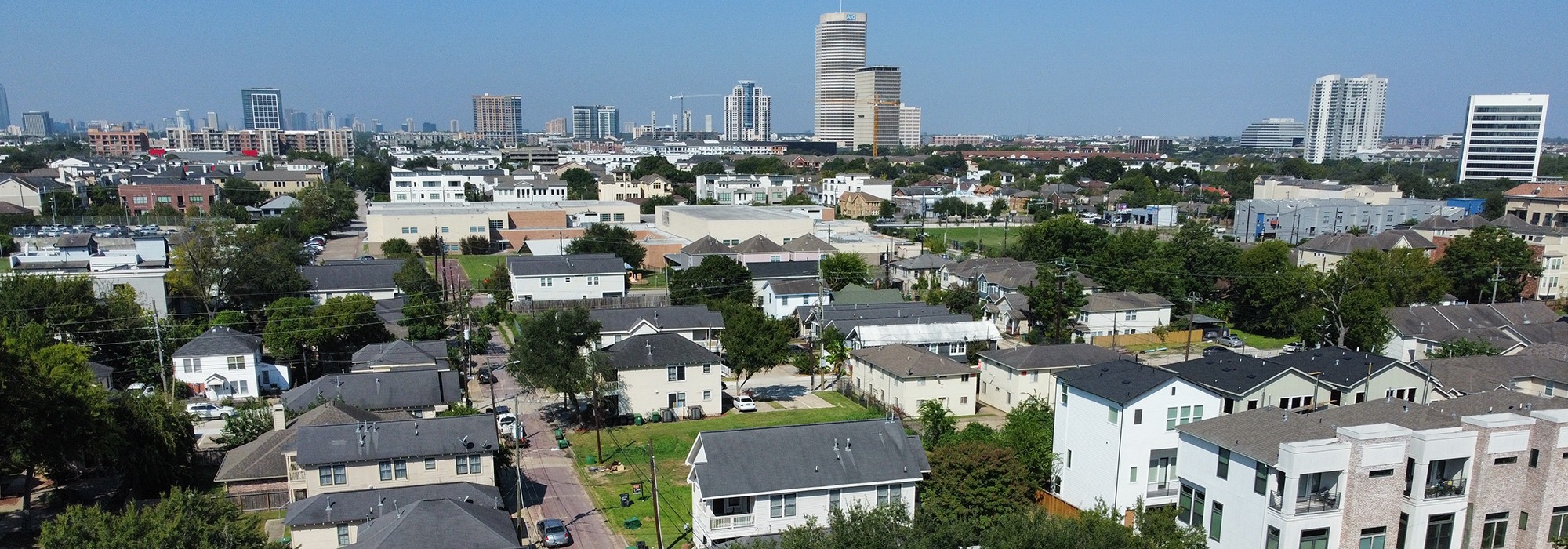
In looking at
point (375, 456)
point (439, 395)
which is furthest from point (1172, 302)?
point (375, 456)

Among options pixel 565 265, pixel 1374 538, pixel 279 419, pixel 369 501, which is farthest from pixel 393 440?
pixel 565 265

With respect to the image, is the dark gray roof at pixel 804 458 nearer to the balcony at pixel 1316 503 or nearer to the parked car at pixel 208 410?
the balcony at pixel 1316 503

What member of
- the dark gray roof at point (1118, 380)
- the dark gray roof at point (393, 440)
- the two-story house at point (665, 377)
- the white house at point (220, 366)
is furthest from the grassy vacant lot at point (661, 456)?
the white house at point (220, 366)

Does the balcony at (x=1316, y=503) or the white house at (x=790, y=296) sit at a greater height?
the balcony at (x=1316, y=503)

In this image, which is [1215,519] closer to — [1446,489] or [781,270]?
[1446,489]

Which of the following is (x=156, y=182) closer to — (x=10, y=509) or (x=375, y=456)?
(x=10, y=509)

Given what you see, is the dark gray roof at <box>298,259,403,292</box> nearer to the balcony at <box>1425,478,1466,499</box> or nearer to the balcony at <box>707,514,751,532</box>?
the balcony at <box>707,514,751,532</box>
